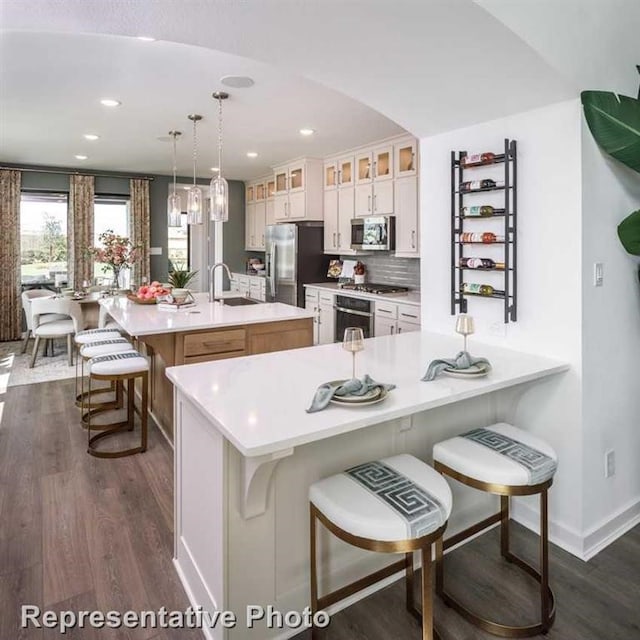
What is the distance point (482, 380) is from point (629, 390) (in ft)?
3.60

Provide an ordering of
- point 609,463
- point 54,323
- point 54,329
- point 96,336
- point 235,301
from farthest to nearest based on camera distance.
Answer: point 54,323, point 54,329, point 235,301, point 96,336, point 609,463

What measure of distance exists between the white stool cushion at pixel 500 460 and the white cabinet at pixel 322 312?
3.96 meters

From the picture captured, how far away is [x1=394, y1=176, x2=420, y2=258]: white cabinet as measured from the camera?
5.04 m

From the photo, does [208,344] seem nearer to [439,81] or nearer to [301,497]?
[301,497]

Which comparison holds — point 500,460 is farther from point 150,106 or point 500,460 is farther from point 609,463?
point 150,106

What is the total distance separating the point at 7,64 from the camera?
129 inches

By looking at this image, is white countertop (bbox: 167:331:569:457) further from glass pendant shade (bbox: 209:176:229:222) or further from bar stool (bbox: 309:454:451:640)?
glass pendant shade (bbox: 209:176:229:222)

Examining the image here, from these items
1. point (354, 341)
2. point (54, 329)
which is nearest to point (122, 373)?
point (354, 341)

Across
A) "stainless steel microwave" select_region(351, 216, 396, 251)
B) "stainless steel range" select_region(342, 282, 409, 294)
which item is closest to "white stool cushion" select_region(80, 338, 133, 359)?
"stainless steel range" select_region(342, 282, 409, 294)

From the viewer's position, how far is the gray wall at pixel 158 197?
718 cm

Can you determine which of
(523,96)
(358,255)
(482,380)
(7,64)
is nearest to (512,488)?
(482,380)

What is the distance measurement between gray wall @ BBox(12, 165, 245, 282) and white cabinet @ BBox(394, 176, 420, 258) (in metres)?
4.04

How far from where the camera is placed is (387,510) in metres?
1.44

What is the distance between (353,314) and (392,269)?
3.04 ft
